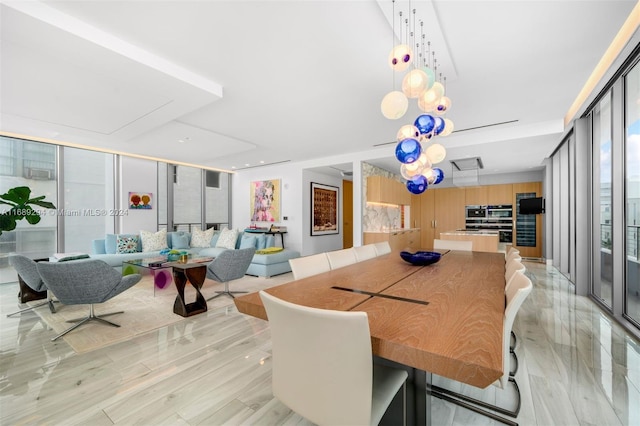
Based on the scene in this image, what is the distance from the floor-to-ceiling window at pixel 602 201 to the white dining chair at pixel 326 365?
3.95 meters

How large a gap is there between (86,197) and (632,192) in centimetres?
871

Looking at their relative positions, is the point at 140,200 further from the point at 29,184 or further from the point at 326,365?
Answer: the point at 326,365

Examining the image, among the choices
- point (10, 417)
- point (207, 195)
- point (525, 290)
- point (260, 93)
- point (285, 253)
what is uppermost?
point (260, 93)

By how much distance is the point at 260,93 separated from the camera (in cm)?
331

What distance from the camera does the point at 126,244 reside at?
5570 millimetres

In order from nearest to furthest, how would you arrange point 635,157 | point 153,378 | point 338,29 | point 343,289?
point 343,289
point 153,378
point 338,29
point 635,157

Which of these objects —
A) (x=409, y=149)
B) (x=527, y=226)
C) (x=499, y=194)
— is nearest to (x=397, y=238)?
(x=499, y=194)

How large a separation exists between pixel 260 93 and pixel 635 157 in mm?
4021

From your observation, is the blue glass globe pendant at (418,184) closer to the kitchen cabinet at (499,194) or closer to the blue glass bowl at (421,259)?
the blue glass bowl at (421,259)

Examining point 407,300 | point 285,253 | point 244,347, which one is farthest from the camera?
point 285,253

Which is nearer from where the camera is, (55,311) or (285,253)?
(55,311)

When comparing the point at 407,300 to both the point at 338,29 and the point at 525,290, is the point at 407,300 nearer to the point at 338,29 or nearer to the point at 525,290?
the point at 525,290

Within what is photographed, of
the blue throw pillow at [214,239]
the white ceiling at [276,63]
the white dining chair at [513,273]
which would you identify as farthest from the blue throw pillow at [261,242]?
the white dining chair at [513,273]

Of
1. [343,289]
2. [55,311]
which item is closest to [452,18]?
[343,289]
